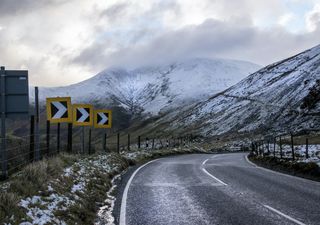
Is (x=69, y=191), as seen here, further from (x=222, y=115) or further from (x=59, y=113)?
(x=222, y=115)

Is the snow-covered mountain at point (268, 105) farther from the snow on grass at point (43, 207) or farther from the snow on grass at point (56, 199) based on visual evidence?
the snow on grass at point (43, 207)

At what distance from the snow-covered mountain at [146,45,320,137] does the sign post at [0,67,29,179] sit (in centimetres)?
7366

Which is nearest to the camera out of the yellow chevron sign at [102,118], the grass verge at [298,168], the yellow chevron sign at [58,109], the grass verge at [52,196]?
the grass verge at [52,196]

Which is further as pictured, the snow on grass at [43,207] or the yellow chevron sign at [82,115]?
the yellow chevron sign at [82,115]

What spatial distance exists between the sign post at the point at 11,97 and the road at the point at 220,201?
3.64 m

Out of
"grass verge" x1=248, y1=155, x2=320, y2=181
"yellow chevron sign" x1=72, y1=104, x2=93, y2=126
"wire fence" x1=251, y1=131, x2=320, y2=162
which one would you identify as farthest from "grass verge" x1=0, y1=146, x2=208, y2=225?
"wire fence" x1=251, y1=131, x2=320, y2=162

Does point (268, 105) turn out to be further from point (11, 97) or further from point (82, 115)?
point (11, 97)

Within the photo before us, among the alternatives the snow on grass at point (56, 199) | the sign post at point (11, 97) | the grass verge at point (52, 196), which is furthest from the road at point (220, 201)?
the sign post at point (11, 97)

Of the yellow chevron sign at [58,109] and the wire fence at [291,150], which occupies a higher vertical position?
the yellow chevron sign at [58,109]

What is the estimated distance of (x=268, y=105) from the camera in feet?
363

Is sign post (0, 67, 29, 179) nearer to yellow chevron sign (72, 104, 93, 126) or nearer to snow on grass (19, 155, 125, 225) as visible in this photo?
snow on grass (19, 155, 125, 225)

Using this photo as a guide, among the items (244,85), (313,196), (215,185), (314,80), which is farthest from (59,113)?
(244,85)

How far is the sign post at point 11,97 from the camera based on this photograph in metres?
11.6

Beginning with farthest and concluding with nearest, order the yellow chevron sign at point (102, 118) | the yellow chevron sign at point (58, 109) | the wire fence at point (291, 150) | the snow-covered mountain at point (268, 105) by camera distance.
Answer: the snow-covered mountain at point (268, 105)
the yellow chevron sign at point (102, 118)
the wire fence at point (291, 150)
the yellow chevron sign at point (58, 109)
